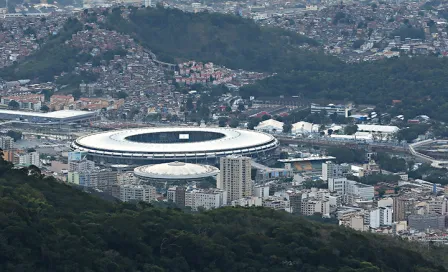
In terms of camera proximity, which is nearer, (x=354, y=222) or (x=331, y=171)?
(x=354, y=222)

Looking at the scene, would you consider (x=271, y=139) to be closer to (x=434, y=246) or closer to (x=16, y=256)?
(x=434, y=246)

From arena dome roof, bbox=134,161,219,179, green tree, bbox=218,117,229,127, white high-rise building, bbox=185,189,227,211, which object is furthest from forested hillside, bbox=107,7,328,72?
white high-rise building, bbox=185,189,227,211

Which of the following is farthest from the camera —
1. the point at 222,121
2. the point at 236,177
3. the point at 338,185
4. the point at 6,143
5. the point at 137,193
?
the point at 222,121

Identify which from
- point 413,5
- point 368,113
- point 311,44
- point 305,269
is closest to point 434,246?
point 305,269

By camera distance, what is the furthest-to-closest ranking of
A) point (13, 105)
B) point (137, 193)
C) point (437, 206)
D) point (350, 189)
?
point (13, 105) → point (350, 189) → point (137, 193) → point (437, 206)

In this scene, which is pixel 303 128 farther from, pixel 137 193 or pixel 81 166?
pixel 137 193

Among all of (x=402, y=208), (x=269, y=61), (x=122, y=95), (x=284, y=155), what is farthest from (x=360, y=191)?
(x=269, y=61)

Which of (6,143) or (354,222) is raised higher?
(6,143)

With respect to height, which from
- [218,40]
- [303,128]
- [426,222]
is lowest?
[426,222]

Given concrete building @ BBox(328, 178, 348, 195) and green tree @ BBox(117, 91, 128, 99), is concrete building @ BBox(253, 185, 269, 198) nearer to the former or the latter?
concrete building @ BBox(328, 178, 348, 195)
